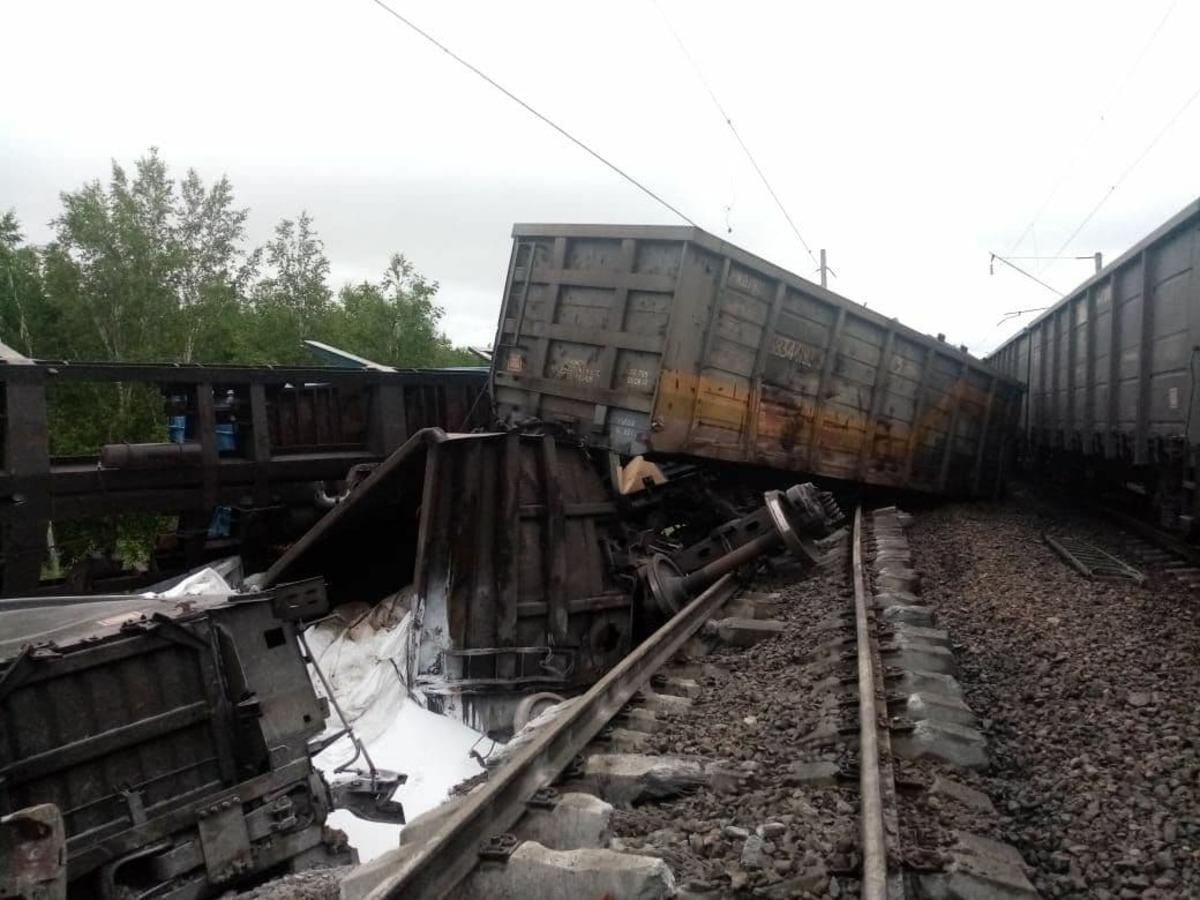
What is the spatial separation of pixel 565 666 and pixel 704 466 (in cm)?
326

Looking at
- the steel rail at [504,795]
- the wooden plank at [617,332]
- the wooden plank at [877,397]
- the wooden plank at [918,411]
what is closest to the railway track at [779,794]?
the steel rail at [504,795]

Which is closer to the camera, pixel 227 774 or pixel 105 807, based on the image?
pixel 105 807

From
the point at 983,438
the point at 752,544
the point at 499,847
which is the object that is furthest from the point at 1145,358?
the point at 499,847

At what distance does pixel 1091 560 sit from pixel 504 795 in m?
6.95

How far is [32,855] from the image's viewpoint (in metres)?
3.09

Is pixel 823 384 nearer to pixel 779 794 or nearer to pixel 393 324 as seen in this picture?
pixel 779 794

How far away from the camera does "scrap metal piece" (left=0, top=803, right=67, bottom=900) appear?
10.1 feet

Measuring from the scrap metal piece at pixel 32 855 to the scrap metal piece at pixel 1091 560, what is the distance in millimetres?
7274

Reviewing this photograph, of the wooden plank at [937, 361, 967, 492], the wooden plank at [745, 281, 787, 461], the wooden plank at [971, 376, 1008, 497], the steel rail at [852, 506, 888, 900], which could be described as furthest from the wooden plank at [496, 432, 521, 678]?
the wooden plank at [971, 376, 1008, 497]

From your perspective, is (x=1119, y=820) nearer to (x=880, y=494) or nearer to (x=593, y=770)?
(x=593, y=770)

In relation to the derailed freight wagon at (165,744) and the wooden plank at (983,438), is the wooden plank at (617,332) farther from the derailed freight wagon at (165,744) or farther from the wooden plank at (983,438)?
the wooden plank at (983,438)

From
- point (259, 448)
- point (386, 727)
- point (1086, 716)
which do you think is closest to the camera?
point (1086, 716)

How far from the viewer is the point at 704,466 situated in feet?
30.3

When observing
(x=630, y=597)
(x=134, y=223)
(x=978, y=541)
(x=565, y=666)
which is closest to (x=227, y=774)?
(x=565, y=666)
